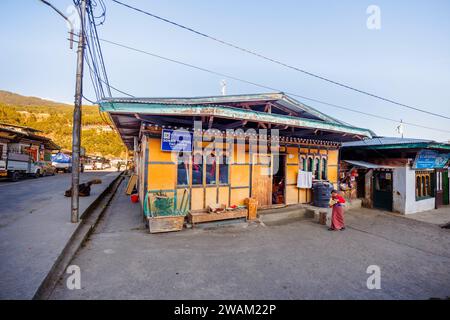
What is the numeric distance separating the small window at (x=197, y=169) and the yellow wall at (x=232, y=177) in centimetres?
28

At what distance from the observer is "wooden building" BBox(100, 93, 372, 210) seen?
6707 millimetres

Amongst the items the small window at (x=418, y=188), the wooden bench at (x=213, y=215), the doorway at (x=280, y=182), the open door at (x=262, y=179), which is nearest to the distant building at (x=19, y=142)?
the wooden bench at (x=213, y=215)

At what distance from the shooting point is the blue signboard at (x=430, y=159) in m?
10.9

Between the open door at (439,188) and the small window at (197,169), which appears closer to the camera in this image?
the small window at (197,169)

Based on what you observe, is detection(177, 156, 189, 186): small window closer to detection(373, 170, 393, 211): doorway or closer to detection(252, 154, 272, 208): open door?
detection(252, 154, 272, 208): open door

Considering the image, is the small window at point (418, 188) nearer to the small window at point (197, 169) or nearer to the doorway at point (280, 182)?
the doorway at point (280, 182)

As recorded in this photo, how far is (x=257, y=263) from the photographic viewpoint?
4.77 m

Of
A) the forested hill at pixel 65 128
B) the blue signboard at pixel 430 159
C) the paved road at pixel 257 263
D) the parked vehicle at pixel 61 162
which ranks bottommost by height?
the paved road at pixel 257 263

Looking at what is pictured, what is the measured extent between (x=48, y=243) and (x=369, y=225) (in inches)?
423

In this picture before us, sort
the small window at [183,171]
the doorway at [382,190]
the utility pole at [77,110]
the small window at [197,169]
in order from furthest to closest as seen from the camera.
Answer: the doorway at [382,190]
the small window at [197,169]
the small window at [183,171]
the utility pole at [77,110]

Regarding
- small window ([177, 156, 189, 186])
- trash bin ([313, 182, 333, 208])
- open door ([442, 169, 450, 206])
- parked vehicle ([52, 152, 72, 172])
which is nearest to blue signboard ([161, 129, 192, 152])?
small window ([177, 156, 189, 186])
